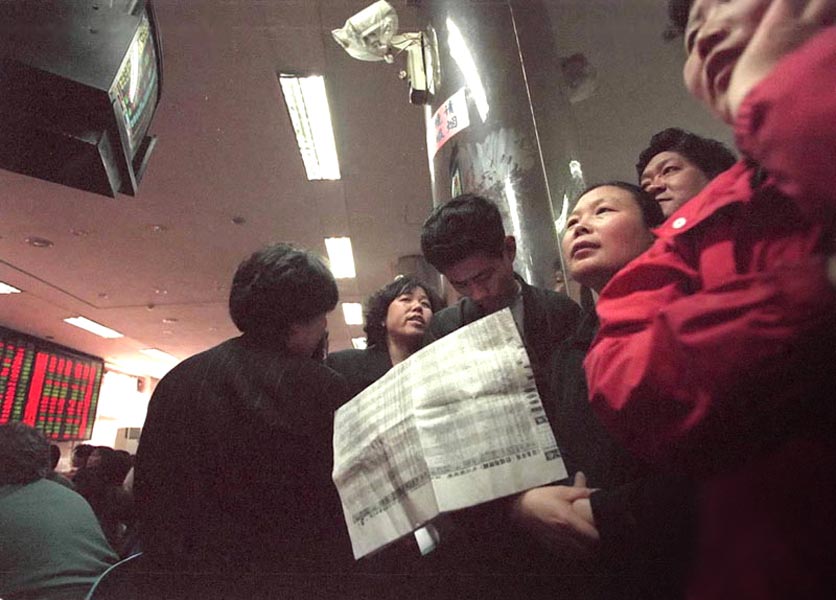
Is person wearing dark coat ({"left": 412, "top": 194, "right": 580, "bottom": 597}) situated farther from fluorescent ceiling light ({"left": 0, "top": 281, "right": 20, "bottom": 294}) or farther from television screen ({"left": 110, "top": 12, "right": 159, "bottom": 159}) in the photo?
fluorescent ceiling light ({"left": 0, "top": 281, "right": 20, "bottom": 294})

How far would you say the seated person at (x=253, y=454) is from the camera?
1.84 ft

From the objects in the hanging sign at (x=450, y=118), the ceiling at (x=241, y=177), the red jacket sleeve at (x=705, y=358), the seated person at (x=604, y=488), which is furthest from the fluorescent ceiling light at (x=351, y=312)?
the red jacket sleeve at (x=705, y=358)

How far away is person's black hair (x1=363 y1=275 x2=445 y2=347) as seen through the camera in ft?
2.66

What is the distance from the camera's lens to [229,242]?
67.1 inches

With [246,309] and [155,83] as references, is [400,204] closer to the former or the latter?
[155,83]

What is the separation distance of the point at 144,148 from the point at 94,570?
1178 millimetres

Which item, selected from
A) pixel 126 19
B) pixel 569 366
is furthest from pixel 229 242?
pixel 569 366

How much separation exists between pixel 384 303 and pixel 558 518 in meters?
0.52

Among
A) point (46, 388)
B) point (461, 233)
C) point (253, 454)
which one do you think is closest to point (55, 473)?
point (46, 388)

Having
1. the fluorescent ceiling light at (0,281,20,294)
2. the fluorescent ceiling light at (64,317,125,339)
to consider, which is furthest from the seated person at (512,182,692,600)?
the fluorescent ceiling light at (0,281,20,294)

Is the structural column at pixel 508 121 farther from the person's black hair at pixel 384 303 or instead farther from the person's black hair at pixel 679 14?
the person's black hair at pixel 679 14

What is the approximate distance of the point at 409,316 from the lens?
29.8 inches

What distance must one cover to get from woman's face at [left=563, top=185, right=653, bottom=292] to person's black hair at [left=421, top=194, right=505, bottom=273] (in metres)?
0.15

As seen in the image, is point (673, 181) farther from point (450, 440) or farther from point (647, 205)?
point (450, 440)
